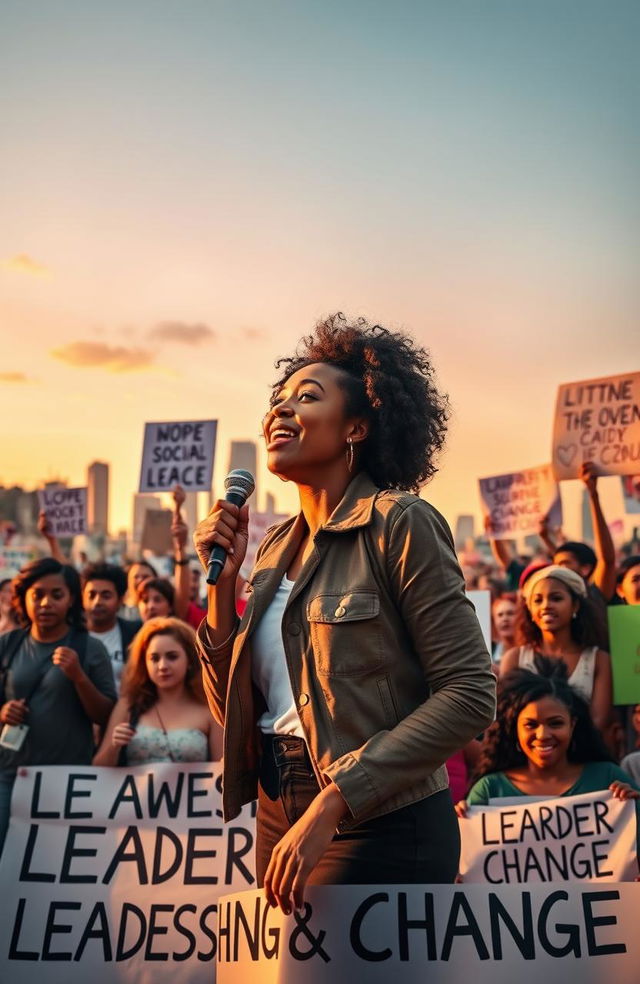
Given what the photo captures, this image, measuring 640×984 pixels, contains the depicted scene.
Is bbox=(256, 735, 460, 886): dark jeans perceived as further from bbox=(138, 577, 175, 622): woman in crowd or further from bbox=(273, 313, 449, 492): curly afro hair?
bbox=(138, 577, 175, 622): woman in crowd

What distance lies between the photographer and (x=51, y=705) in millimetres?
6832

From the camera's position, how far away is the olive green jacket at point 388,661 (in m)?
2.74

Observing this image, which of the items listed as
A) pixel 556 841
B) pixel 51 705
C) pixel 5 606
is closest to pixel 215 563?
pixel 556 841

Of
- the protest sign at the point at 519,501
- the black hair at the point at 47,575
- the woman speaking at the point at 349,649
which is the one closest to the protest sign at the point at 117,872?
the black hair at the point at 47,575

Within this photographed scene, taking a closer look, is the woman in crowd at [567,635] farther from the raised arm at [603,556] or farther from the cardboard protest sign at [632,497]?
the cardboard protest sign at [632,497]

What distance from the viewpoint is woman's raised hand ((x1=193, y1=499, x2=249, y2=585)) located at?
3061 millimetres

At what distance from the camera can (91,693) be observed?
6.80 metres

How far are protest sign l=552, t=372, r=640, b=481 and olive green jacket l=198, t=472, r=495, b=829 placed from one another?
6238 millimetres

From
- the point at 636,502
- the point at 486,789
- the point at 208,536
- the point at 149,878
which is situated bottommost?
the point at 149,878

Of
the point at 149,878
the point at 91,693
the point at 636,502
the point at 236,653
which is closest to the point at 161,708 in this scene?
the point at 91,693

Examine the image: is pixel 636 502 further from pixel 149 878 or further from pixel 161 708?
pixel 149 878

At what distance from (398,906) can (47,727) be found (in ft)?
14.1

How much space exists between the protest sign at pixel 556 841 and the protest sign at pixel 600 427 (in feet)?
11.2

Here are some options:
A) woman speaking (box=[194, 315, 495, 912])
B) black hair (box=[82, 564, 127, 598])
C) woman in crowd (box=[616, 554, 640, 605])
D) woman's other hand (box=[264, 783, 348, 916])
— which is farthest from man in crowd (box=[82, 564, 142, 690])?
woman's other hand (box=[264, 783, 348, 916])
